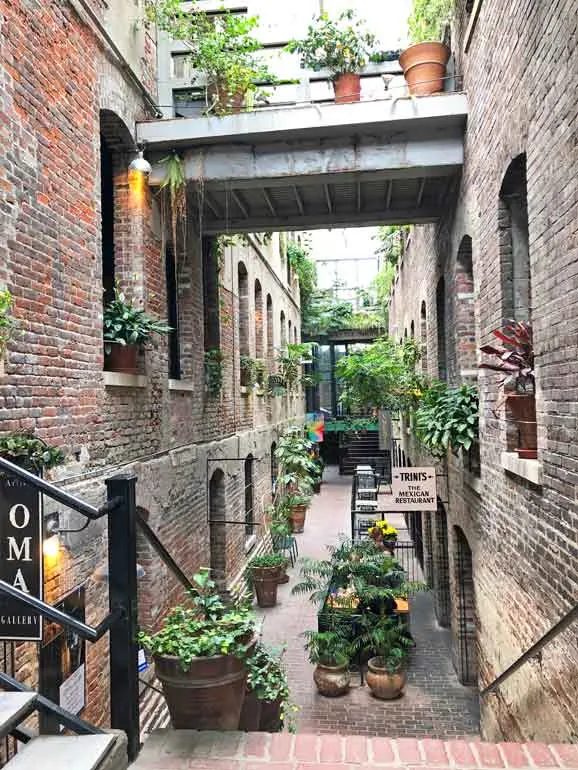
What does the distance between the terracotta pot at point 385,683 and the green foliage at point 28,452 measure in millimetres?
5268

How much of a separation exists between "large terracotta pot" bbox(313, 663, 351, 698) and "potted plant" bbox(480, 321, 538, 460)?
4.43 metres

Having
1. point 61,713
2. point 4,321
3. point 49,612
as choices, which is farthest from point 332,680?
point 49,612

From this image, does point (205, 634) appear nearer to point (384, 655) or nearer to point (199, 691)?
point (199, 691)

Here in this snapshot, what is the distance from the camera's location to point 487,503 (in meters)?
5.89

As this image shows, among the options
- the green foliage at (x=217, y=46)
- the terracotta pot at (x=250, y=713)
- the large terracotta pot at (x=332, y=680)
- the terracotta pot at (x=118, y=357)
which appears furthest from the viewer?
the large terracotta pot at (x=332, y=680)

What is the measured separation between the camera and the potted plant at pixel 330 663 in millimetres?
7523

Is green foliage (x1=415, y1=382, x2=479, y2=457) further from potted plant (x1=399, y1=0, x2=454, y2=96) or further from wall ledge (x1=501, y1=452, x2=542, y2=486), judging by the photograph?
potted plant (x1=399, y1=0, x2=454, y2=96)

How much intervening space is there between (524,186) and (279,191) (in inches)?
148

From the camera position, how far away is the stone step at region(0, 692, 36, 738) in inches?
73.3

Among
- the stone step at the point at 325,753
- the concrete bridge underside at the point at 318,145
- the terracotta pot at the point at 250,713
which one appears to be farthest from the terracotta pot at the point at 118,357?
the stone step at the point at 325,753

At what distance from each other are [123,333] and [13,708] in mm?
4291

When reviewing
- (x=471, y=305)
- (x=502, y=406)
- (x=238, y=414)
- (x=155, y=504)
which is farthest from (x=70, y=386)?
(x=238, y=414)

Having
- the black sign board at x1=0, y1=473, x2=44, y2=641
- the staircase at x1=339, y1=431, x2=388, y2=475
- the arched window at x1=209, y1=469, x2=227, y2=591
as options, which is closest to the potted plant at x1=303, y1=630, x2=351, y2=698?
the arched window at x1=209, y1=469, x2=227, y2=591

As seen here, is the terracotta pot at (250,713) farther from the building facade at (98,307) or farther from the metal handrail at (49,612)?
the metal handrail at (49,612)
